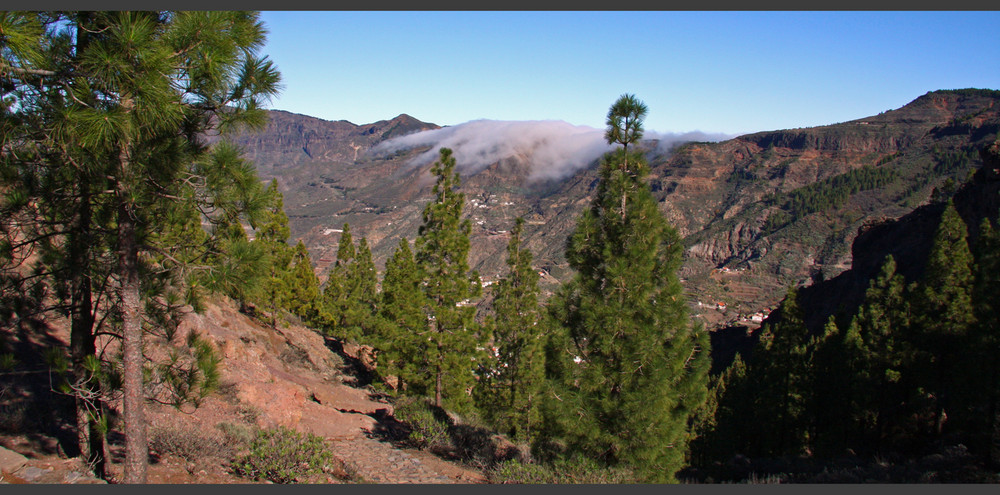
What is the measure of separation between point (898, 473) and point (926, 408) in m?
10.7

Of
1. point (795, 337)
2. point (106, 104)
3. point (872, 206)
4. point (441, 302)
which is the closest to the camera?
point (106, 104)

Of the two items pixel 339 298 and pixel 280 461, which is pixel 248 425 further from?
pixel 339 298

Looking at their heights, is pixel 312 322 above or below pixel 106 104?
below

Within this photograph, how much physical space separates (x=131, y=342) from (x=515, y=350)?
17258mm

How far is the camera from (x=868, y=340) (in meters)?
22.7

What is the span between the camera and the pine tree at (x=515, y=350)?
2105 cm

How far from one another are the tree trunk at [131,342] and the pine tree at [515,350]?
642 inches

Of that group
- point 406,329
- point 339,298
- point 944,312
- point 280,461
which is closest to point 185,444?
point 280,461

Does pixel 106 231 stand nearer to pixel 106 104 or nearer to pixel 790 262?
pixel 106 104

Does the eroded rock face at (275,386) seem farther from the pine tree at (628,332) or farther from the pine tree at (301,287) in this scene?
the pine tree at (301,287)

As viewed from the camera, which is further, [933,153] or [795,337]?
[933,153]

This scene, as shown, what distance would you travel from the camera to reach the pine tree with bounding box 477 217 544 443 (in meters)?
21.0

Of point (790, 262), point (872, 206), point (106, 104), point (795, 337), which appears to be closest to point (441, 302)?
Answer: point (106, 104)

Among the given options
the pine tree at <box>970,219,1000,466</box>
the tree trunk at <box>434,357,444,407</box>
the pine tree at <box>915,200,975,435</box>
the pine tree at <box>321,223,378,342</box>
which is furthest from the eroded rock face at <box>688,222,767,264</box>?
the tree trunk at <box>434,357,444,407</box>
